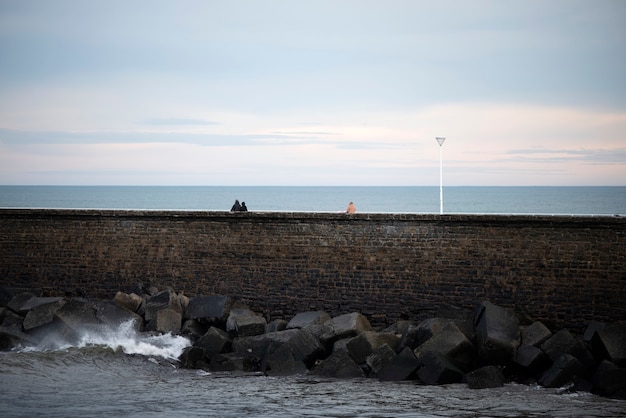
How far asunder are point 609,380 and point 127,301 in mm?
9454

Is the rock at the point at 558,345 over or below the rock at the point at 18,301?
below

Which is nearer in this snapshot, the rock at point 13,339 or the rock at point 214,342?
the rock at point 13,339

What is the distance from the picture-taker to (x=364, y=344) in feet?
52.1

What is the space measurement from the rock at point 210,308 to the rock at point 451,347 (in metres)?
4.32

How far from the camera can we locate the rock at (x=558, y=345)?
50.1ft

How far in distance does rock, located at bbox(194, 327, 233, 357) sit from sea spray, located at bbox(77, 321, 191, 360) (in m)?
0.43

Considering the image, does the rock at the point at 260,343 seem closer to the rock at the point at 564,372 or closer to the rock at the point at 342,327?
the rock at the point at 342,327

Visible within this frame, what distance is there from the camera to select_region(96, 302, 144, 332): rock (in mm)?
17484

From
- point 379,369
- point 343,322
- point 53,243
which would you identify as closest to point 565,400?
point 379,369

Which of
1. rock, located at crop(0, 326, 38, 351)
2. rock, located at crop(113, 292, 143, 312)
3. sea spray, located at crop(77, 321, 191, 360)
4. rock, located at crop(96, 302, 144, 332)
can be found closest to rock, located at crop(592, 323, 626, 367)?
sea spray, located at crop(77, 321, 191, 360)

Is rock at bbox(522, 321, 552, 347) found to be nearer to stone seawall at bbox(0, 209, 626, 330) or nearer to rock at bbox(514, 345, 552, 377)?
rock at bbox(514, 345, 552, 377)

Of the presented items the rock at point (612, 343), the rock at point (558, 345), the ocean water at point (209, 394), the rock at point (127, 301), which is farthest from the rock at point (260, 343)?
the rock at point (612, 343)

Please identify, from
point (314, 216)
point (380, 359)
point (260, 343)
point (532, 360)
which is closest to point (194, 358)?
point (260, 343)

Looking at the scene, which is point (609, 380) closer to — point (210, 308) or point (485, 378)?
point (485, 378)
